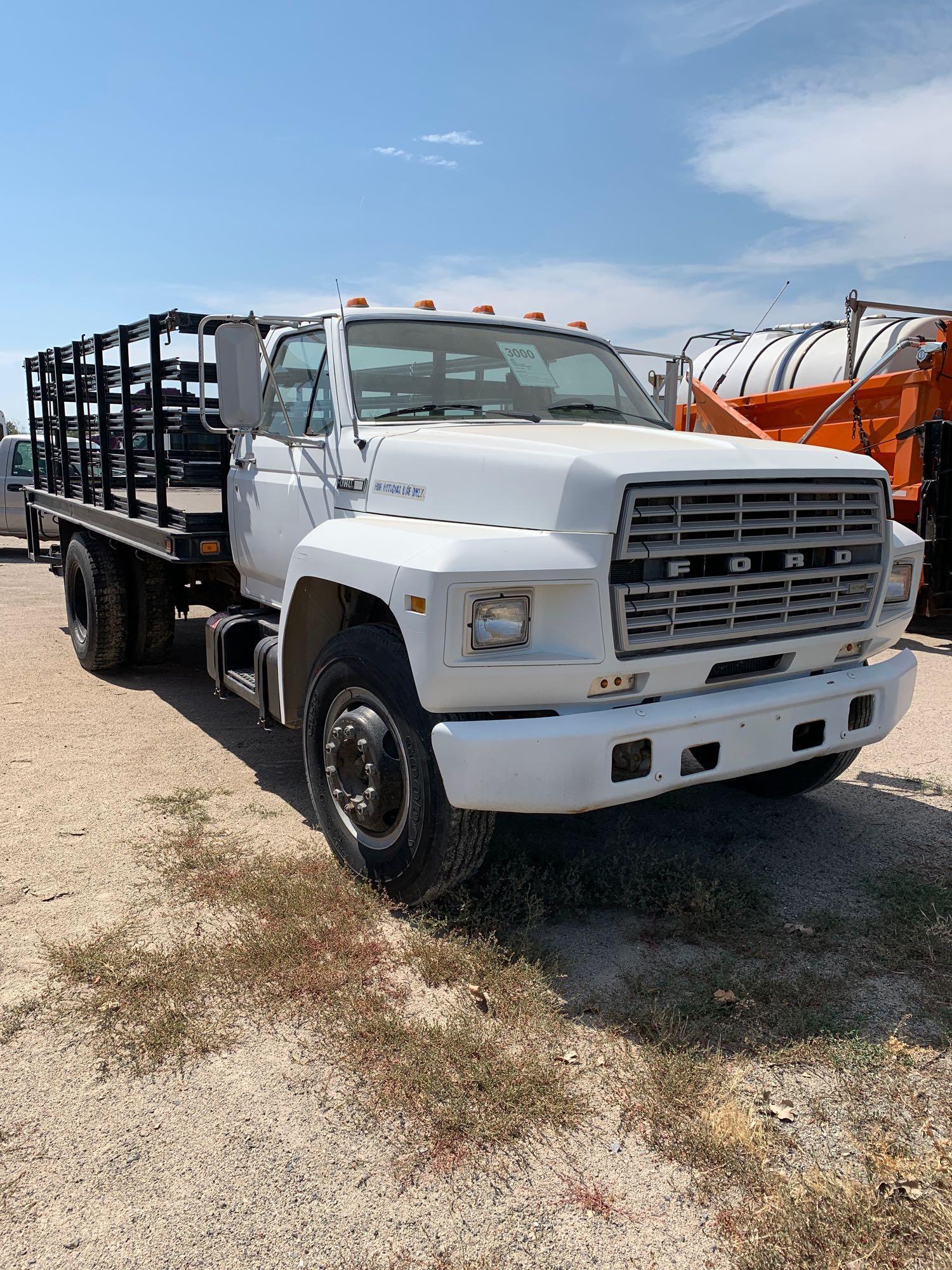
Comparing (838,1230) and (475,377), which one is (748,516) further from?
(838,1230)

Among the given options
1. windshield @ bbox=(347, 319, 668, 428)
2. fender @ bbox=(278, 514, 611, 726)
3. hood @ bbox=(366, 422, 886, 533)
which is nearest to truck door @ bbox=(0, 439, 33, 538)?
windshield @ bbox=(347, 319, 668, 428)

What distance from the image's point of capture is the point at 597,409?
15.5ft

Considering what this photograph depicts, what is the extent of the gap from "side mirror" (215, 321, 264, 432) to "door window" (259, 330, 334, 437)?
0.43 feet

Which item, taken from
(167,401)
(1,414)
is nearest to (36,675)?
(167,401)

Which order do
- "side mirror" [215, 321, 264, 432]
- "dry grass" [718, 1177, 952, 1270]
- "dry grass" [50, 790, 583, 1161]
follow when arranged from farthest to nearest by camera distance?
"side mirror" [215, 321, 264, 432] → "dry grass" [50, 790, 583, 1161] → "dry grass" [718, 1177, 952, 1270]

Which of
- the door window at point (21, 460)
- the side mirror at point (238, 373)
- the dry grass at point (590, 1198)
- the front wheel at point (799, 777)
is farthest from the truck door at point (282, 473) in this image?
the door window at point (21, 460)

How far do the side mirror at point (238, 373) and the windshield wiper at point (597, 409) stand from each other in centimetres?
132

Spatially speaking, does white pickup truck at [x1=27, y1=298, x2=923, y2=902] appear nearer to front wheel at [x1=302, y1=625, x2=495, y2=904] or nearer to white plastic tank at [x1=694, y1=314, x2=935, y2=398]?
front wheel at [x1=302, y1=625, x2=495, y2=904]

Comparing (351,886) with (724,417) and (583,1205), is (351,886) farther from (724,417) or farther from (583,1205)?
(724,417)

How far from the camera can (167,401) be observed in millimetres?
5871

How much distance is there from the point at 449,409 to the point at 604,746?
1882 millimetres

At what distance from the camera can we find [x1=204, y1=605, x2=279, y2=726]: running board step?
4.74 meters

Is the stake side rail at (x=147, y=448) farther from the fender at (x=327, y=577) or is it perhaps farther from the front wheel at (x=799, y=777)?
the front wheel at (x=799, y=777)

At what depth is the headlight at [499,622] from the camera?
3135 millimetres
